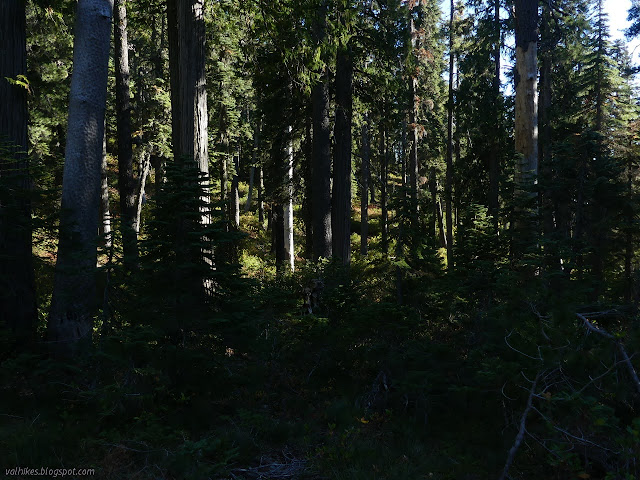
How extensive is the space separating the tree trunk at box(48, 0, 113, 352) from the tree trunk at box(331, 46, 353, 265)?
7071 millimetres

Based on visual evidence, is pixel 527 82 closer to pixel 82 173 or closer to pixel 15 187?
pixel 82 173

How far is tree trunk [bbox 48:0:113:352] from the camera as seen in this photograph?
19.0ft

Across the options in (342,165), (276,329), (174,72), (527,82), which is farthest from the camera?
(342,165)

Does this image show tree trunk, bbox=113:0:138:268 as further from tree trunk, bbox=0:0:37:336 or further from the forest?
tree trunk, bbox=0:0:37:336

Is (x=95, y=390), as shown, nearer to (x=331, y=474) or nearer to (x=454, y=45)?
(x=331, y=474)

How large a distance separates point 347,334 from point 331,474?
105 inches

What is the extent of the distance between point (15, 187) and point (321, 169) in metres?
7.79

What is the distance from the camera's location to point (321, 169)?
483 inches

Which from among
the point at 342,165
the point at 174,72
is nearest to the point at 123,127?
the point at 174,72

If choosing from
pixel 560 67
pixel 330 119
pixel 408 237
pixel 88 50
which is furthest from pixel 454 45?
pixel 88 50

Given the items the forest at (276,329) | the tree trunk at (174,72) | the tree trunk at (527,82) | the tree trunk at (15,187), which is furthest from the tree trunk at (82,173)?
the tree trunk at (527,82)

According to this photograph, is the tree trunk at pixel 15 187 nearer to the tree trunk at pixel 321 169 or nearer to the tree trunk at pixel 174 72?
the tree trunk at pixel 174 72

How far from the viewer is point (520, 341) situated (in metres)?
4.80

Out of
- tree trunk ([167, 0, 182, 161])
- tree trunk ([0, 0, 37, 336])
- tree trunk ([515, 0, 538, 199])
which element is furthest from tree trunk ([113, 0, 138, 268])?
tree trunk ([515, 0, 538, 199])
